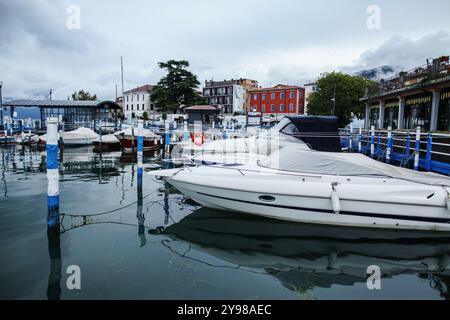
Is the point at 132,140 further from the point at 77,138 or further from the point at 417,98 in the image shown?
the point at 417,98

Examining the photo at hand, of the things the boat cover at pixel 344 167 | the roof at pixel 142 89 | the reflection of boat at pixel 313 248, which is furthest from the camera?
the roof at pixel 142 89

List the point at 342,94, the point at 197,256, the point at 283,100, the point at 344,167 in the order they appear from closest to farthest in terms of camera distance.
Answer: the point at 197,256 → the point at 344,167 → the point at 342,94 → the point at 283,100

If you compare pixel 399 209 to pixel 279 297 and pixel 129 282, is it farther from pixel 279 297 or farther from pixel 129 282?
pixel 129 282

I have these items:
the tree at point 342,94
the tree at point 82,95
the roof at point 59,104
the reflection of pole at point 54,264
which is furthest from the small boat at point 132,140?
the tree at point 82,95

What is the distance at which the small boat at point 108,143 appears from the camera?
23.4 metres

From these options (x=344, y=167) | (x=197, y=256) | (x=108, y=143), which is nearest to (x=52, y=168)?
(x=197, y=256)

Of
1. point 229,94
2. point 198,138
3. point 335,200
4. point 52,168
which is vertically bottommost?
point 335,200

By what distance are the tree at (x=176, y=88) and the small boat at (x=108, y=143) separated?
1196 inches

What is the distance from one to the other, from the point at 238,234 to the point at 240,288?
2021 mm

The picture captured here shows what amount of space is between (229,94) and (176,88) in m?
26.4

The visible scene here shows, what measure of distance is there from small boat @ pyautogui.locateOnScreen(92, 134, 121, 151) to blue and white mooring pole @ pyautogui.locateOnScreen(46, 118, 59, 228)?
1804cm

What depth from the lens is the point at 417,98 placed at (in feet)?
74.9

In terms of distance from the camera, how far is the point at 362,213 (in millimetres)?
6410

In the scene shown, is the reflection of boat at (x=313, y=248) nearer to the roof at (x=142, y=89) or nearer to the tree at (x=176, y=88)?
the tree at (x=176, y=88)
